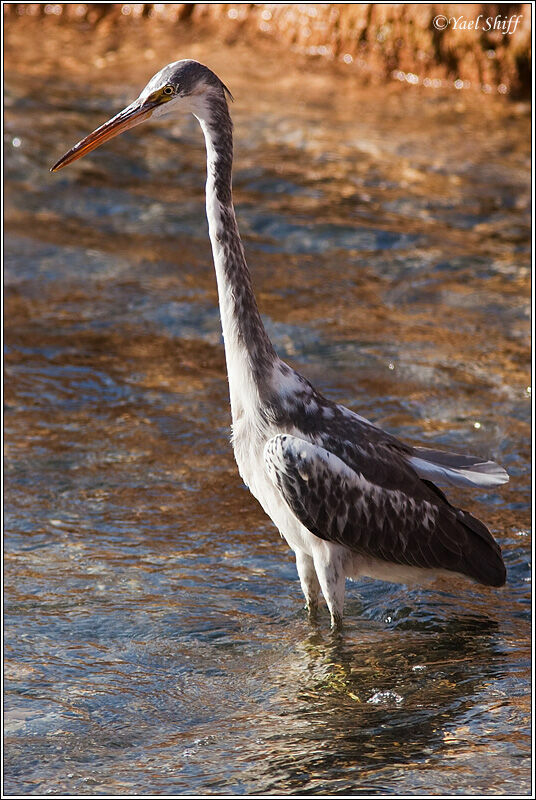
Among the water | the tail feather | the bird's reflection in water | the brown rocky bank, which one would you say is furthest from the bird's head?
the brown rocky bank

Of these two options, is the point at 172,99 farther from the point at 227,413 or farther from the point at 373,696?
the point at 227,413

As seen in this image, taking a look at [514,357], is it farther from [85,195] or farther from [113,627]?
[85,195]

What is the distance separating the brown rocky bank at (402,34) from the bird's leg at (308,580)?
9.96 metres

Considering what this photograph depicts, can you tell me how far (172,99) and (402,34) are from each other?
32.7 ft

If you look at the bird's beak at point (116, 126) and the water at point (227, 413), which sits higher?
the bird's beak at point (116, 126)

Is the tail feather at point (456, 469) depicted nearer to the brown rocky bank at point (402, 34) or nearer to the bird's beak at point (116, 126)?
the bird's beak at point (116, 126)

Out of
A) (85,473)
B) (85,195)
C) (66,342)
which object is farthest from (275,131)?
(85,473)

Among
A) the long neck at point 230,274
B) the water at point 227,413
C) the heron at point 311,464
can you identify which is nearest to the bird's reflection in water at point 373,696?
the water at point 227,413

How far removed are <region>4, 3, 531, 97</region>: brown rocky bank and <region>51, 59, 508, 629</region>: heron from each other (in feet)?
31.0

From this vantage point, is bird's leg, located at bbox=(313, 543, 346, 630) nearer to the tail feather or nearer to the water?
the water

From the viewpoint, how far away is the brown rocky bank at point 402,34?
1434cm

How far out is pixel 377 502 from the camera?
6.00 meters

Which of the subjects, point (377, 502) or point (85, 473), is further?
point (85, 473)

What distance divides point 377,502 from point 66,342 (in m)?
4.36
